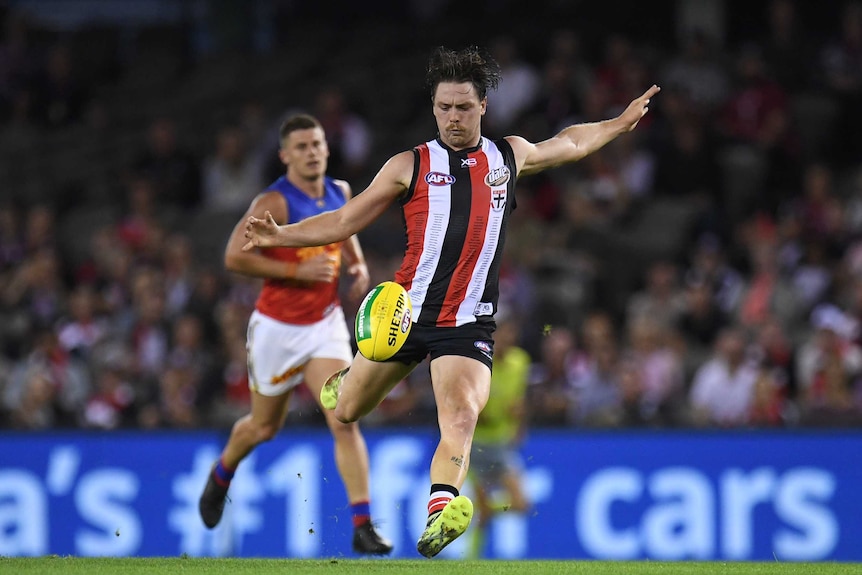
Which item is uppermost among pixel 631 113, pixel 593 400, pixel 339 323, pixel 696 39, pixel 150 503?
pixel 696 39

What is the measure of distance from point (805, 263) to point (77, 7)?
13.3 m

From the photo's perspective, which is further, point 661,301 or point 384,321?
point 661,301

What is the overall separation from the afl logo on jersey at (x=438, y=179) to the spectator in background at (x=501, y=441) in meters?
4.66

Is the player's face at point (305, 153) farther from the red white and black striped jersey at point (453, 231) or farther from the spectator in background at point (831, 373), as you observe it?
the spectator in background at point (831, 373)

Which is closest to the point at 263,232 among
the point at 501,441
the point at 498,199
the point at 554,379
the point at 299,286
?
the point at 498,199

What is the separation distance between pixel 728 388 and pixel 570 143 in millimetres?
5257

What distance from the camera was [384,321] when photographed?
295 inches

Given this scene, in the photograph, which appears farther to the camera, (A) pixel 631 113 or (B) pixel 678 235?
(B) pixel 678 235

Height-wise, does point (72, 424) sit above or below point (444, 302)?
below

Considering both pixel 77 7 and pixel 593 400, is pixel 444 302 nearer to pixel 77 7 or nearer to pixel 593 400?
pixel 593 400

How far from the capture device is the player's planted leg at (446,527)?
271 inches

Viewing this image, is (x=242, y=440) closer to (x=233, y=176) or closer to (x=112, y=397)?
(x=112, y=397)

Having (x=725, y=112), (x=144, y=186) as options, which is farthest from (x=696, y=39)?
(x=144, y=186)

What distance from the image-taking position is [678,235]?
14.9m
